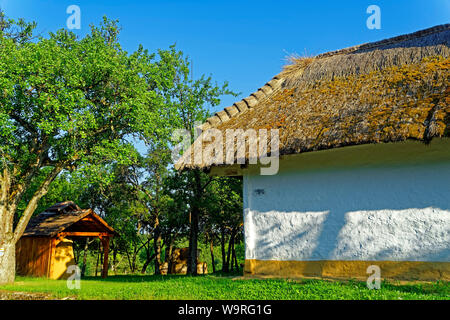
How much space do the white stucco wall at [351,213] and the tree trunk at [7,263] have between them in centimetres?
877

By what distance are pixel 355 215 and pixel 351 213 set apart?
0.30 feet

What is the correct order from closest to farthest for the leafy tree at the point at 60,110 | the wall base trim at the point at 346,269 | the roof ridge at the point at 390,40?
1. the wall base trim at the point at 346,269
2. the roof ridge at the point at 390,40
3. the leafy tree at the point at 60,110

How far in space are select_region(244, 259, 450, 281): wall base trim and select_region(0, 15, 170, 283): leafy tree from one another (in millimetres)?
6902

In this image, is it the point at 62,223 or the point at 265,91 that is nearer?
the point at 265,91

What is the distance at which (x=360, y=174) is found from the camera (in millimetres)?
7746

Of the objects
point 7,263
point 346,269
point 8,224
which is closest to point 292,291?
point 346,269

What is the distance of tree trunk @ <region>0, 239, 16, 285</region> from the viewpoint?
11977 millimetres

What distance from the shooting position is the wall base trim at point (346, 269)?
674 cm

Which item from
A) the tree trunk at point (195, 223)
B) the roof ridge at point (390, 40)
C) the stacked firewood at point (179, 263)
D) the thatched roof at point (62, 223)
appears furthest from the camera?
the stacked firewood at point (179, 263)

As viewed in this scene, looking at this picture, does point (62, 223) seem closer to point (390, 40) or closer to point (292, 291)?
point (292, 291)

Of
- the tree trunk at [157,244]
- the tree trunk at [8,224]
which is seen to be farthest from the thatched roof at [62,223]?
the tree trunk at [157,244]

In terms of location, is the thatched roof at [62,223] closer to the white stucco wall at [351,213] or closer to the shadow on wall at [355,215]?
the white stucco wall at [351,213]
